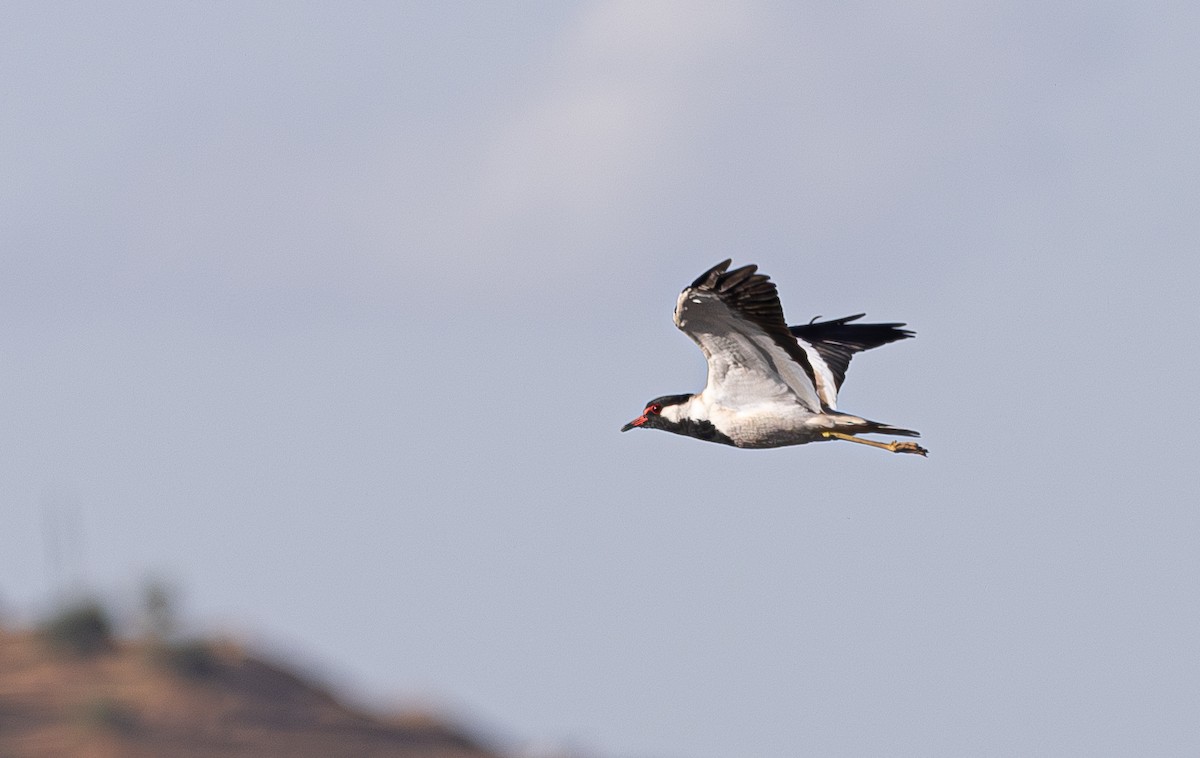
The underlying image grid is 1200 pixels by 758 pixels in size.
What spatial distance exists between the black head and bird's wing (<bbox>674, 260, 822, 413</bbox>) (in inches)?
22.3

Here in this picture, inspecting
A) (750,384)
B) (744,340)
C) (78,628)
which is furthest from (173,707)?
(744,340)

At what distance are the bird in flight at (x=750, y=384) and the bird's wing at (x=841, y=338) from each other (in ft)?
1.64

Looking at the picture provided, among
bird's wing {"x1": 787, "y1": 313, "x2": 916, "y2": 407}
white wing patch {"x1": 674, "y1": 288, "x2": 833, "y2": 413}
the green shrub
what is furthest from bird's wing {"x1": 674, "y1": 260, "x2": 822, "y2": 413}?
the green shrub

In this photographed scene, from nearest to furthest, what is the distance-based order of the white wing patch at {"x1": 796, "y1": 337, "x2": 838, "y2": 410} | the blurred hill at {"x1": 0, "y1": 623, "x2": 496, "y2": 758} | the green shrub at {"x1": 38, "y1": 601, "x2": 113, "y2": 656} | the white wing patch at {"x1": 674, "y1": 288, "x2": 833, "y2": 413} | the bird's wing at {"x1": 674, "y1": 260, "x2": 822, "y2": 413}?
1. the bird's wing at {"x1": 674, "y1": 260, "x2": 822, "y2": 413}
2. the white wing patch at {"x1": 674, "y1": 288, "x2": 833, "y2": 413}
3. the white wing patch at {"x1": 796, "y1": 337, "x2": 838, "y2": 410}
4. the blurred hill at {"x1": 0, "y1": 623, "x2": 496, "y2": 758}
5. the green shrub at {"x1": 38, "y1": 601, "x2": 113, "y2": 656}

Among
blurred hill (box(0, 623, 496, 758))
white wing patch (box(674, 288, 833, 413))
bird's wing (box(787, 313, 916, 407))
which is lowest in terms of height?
blurred hill (box(0, 623, 496, 758))

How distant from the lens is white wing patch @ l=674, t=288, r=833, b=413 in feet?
65.7

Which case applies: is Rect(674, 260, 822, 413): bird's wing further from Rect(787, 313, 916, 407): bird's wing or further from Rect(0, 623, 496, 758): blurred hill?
Rect(0, 623, 496, 758): blurred hill

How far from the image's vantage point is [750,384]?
21.3m

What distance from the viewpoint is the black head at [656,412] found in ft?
72.6

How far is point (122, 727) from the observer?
154 feet

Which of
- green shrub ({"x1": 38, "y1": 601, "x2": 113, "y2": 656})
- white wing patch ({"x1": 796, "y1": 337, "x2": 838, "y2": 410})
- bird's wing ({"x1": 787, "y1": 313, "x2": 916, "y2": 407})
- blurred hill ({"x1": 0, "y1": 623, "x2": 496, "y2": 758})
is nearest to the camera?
white wing patch ({"x1": 796, "y1": 337, "x2": 838, "y2": 410})

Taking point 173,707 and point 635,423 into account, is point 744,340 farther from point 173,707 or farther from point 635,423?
point 173,707

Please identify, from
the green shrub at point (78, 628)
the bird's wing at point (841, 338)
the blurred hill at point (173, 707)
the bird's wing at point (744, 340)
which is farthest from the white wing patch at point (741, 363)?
the green shrub at point (78, 628)

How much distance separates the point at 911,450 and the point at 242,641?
3308cm
